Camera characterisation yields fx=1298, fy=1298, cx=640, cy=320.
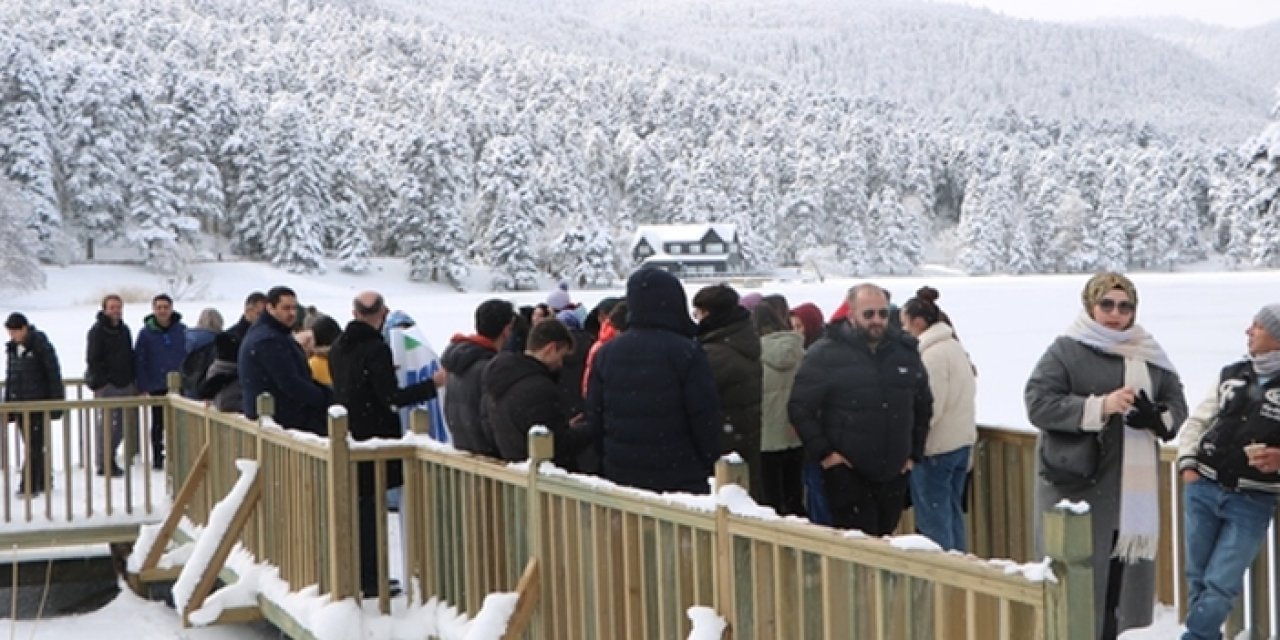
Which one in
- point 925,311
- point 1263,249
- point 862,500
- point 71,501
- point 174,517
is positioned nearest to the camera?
point 862,500

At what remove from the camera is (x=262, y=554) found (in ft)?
26.5

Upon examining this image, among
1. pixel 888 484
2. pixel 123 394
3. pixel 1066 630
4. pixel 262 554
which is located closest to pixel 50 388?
pixel 123 394

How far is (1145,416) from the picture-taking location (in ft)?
16.3

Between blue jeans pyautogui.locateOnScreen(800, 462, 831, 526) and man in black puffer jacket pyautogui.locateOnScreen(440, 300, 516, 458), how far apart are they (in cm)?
169

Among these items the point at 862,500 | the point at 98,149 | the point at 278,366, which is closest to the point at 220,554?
the point at 278,366

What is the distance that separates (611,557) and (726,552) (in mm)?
777

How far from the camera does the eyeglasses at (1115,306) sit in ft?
16.8

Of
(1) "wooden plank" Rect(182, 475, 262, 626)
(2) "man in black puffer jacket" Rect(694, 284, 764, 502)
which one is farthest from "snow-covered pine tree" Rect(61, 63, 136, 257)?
(2) "man in black puffer jacket" Rect(694, 284, 764, 502)

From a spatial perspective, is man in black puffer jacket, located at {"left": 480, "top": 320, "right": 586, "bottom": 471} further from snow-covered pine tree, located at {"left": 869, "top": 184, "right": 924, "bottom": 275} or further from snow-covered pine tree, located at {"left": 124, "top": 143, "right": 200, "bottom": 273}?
snow-covered pine tree, located at {"left": 869, "top": 184, "right": 924, "bottom": 275}

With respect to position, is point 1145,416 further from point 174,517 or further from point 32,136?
point 32,136

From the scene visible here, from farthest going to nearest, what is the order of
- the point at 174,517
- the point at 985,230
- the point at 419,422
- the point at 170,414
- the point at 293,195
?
the point at 985,230
the point at 293,195
the point at 170,414
the point at 174,517
the point at 419,422

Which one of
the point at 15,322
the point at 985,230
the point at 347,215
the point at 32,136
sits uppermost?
the point at 32,136

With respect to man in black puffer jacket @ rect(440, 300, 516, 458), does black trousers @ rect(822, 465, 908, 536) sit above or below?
below

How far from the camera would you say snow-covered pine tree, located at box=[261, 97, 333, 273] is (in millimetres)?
68188
